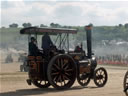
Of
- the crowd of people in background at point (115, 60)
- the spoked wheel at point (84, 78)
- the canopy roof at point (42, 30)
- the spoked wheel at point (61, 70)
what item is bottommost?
the crowd of people in background at point (115, 60)

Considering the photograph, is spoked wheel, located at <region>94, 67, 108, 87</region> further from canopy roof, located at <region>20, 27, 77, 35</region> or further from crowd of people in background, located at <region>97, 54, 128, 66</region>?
crowd of people in background, located at <region>97, 54, 128, 66</region>

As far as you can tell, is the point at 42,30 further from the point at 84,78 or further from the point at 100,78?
the point at 100,78

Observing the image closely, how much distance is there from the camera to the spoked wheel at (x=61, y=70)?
1474 centimetres

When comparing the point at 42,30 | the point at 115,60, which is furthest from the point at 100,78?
the point at 115,60

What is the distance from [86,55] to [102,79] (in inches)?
52.2

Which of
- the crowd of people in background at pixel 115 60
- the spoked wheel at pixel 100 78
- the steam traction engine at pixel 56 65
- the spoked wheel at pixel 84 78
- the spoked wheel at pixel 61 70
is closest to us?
the spoked wheel at pixel 61 70

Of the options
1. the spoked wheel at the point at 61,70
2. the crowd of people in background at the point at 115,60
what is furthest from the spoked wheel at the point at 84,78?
the crowd of people in background at the point at 115,60

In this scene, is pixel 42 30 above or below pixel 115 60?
above

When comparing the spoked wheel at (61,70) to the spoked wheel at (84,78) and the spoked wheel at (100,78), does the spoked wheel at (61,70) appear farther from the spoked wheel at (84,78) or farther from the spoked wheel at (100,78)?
the spoked wheel at (100,78)

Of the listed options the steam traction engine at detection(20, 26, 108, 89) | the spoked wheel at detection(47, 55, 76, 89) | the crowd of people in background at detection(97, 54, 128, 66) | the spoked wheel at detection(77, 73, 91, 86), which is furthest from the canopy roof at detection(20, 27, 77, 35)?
the crowd of people in background at detection(97, 54, 128, 66)

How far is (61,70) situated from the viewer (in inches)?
596

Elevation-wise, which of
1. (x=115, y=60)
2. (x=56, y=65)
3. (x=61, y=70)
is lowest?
(x=115, y=60)

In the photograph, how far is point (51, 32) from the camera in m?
15.1

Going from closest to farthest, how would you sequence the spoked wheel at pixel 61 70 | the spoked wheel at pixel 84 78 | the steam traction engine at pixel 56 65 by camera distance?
the spoked wheel at pixel 61 70, the steam traction engine at pixel 56 65, the spoked wheel at pixel 84 78
